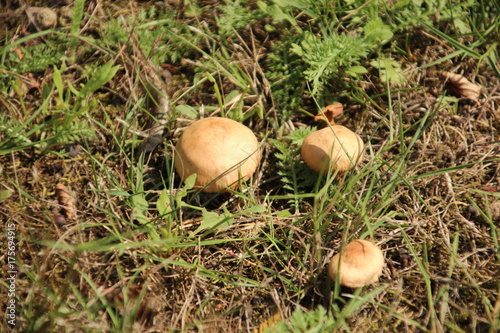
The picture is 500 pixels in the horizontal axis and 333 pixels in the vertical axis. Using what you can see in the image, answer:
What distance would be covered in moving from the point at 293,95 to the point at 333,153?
0.76 metres

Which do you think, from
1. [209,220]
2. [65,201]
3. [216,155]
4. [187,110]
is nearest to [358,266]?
[209,220]

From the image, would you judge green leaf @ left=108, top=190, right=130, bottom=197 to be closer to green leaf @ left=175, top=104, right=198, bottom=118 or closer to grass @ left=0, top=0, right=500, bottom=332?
grass @ left=0, top=0, right=500, bottom=332

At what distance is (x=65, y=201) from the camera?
2.99 meters

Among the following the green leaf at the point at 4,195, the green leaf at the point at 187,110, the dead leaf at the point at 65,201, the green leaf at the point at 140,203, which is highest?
the green leaf at the point at 187,110

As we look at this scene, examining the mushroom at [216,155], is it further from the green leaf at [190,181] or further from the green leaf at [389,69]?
the green leaf at [389,69]

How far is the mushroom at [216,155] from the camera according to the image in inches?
110

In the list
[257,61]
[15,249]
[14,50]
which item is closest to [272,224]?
[257,61]

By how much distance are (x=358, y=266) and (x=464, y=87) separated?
1.96 metres

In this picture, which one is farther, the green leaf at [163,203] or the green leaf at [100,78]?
the green leaf at [100,78]

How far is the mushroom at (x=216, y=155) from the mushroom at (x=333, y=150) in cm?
39

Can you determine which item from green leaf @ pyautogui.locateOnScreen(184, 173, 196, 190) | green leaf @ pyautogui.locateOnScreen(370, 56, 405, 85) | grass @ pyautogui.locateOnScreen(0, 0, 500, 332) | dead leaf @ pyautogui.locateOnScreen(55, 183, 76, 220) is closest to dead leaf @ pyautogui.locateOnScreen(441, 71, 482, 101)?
grass @ pyautogui.locateOnScreen(0, 0, 500, 332)

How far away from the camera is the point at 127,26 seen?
352cm

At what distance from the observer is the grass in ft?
8.45

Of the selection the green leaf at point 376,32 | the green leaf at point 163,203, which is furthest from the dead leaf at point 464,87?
the green leaf at point 163,203
